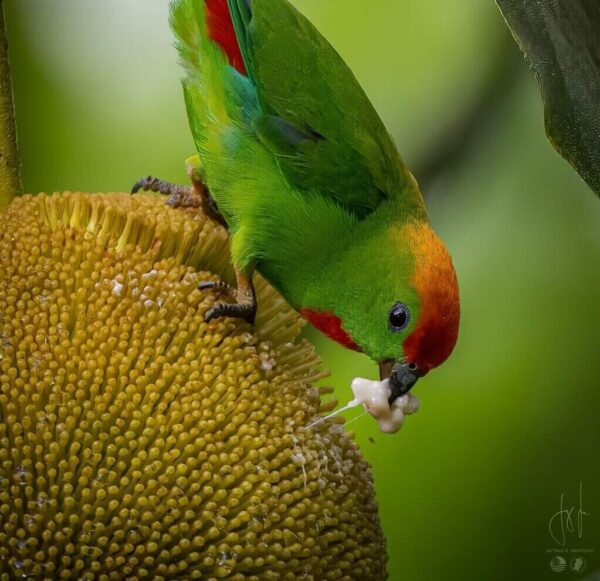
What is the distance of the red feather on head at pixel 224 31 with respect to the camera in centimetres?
80

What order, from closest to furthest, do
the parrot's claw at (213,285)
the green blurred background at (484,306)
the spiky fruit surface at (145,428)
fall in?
the spiky fruit surface at (145,428) → the parrot's claw at (213,285) → the green blurred background at (484,306)

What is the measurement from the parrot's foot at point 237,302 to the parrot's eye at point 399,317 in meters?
0.13

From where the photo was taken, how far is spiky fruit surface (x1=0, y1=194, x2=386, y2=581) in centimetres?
60

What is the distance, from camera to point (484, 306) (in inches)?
37.8

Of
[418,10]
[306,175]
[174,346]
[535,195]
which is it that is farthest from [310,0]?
[174,346]

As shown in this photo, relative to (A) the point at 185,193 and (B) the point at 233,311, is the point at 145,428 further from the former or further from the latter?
(A) the point at 185,193

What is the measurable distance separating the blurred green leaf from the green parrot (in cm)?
15

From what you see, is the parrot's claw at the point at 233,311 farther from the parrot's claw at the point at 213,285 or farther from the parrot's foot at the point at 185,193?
the parrot's foot at the point at 185,193

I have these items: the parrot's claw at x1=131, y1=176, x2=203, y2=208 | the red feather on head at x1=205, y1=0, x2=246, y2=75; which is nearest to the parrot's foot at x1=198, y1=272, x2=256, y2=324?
the parrot's claw at x1=131, y1=176, x2=203, y2=208

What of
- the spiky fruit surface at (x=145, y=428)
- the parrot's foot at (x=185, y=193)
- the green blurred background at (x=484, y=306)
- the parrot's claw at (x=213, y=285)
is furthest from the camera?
the green blurred background at (x=484, y=306)

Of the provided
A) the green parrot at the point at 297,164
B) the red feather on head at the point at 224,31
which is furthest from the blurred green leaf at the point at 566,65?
the red feather on head at the point at 224,31

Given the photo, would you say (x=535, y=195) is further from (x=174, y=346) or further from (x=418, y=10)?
(x=174, y=346)

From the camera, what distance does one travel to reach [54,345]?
619 millimetres

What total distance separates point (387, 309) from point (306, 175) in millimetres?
160
